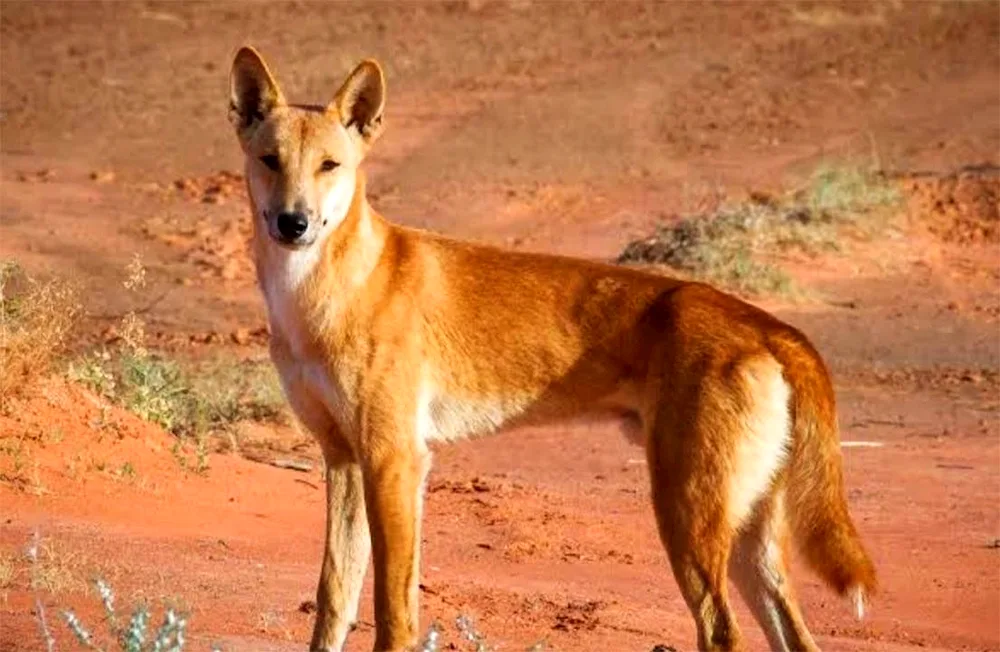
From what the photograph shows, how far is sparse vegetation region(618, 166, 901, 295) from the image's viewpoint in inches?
667

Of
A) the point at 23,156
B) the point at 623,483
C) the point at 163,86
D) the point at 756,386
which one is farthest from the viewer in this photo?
the point at 163,86

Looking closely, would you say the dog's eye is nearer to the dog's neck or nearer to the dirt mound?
the dog's neck

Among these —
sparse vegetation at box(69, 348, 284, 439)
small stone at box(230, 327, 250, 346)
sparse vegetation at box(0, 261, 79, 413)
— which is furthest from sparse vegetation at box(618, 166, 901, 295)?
sparse vegetation at box(0, 261, 79, 413)

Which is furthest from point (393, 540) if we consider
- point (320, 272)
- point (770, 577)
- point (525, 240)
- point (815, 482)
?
point (525, 240)

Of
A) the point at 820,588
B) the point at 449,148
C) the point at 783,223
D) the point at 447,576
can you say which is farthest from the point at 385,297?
the point at 449,148

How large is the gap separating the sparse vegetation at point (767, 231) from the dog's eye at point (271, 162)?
926 centimetres

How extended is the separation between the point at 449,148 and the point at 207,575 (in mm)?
15231

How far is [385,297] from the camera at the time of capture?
772cm

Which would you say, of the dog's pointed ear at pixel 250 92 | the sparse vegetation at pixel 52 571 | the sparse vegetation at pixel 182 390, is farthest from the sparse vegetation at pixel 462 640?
the sparse vegetation at pixel 182 390

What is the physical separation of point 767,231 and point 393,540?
10777 millimetres

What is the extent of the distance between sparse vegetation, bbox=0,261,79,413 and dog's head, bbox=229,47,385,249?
274cm

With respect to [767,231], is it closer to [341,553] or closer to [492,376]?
[492,376]

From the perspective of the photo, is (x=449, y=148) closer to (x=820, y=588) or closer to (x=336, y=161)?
(x=820, y=588)

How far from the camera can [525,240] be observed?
19484 millimetres
